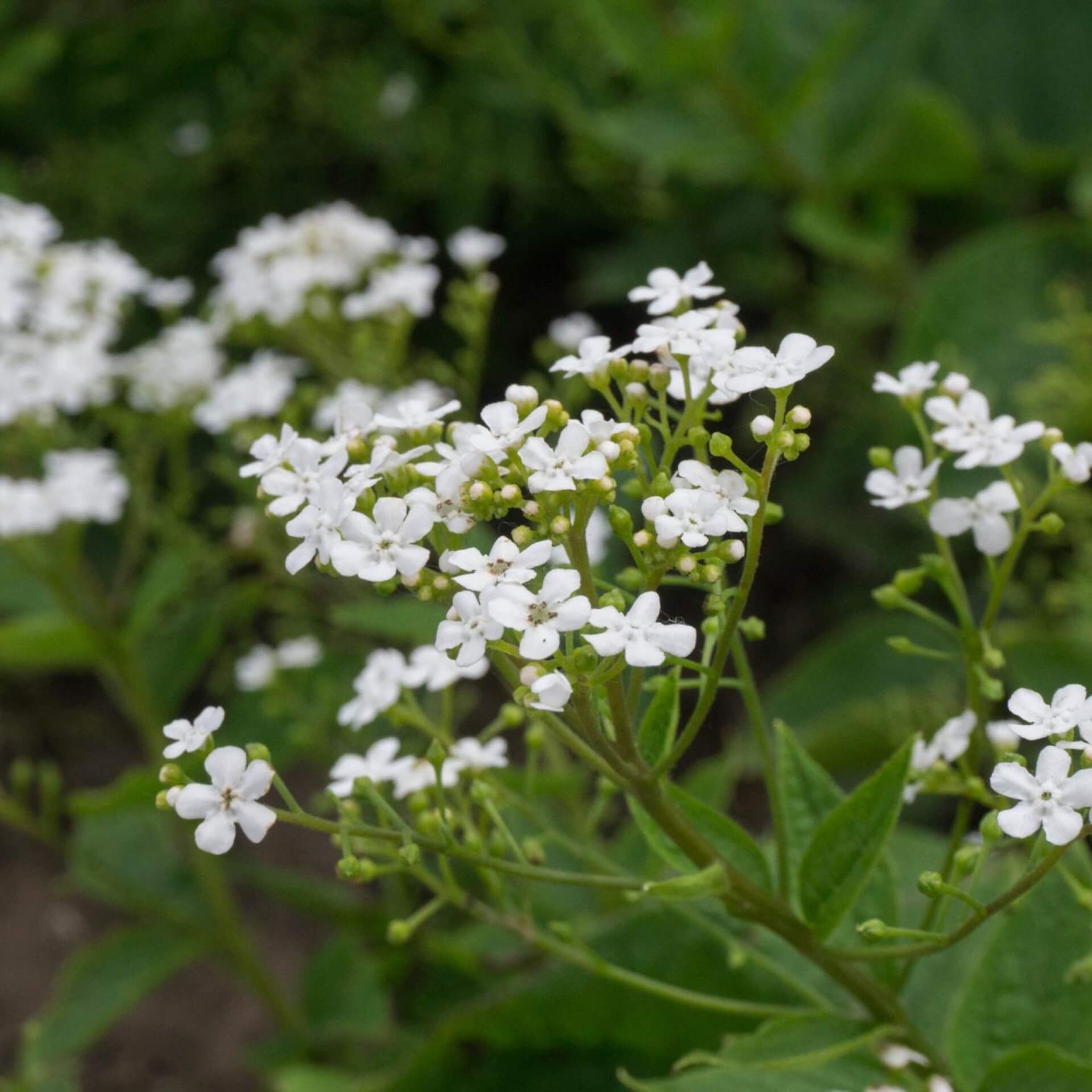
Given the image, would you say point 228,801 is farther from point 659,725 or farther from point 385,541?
point 659,725

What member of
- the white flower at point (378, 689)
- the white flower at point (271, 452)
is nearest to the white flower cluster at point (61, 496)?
the white flower at point (378, 689)

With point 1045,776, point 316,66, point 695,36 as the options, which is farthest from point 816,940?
point 316,66

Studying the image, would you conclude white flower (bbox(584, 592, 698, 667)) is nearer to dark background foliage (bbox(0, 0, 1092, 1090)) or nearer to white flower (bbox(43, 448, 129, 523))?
dark background foliage (bbox(0, 0, 1092, 1090))

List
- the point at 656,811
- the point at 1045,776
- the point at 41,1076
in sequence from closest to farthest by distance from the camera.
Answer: the point at 1045,776, the point at 656,811, the point at 41,1076

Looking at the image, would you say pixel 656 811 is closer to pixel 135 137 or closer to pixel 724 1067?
pixel 724 1067

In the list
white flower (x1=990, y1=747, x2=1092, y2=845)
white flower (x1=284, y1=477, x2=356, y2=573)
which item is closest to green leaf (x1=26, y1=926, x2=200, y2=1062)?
white flower (x1=284, y1=477, x2=356, y2=573)

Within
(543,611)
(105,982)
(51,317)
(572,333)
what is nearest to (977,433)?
(543,611)

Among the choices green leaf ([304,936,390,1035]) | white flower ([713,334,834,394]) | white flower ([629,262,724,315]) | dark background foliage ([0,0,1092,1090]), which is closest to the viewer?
white flower ([713,334,834,394])
